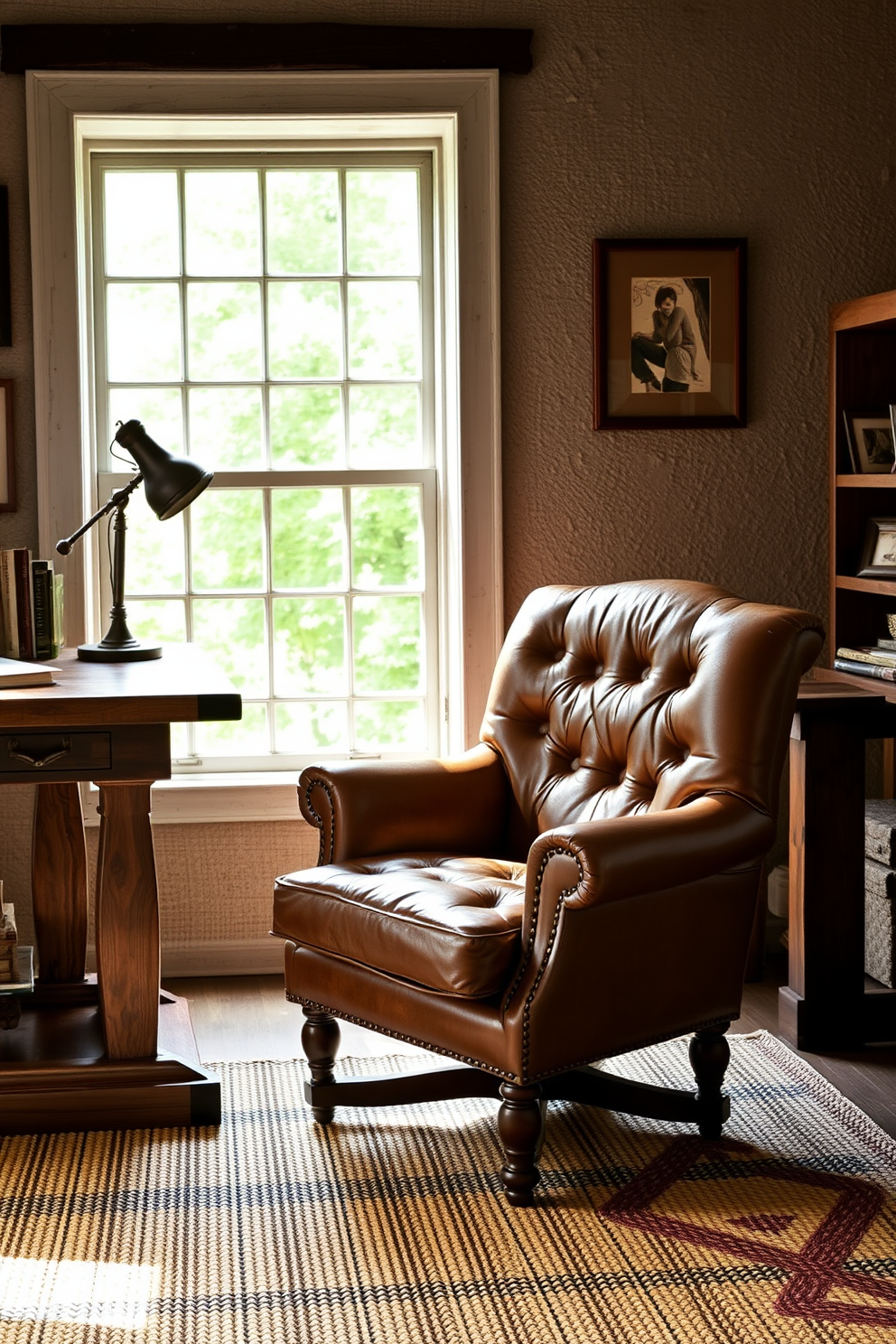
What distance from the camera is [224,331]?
383 cm

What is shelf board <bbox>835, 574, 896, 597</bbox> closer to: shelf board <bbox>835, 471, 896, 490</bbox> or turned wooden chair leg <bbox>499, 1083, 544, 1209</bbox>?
shelf board <bbox>835, 471, 896, 490</bbox>

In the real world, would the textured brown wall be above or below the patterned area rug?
above

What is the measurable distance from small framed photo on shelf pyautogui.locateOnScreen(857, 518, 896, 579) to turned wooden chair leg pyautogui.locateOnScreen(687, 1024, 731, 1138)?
1393 millimetres

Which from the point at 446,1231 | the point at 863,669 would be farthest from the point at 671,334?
the point at 446,1231

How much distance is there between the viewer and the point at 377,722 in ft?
12.9

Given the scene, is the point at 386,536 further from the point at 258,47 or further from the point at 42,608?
the point at 258,47

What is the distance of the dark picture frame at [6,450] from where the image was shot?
359 centimetres

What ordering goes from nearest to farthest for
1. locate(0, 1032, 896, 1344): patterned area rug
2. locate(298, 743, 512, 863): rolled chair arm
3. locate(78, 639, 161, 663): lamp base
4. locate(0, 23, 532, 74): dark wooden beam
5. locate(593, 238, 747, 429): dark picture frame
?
locate(0, 1032, 896, 1344): patterned area rug
locate(298, 743, 512, 863): rolled chair arm
locate(78, 639, 161, 663): lamp base
locate(0, 23, 532, 74): dark wooden beam
locate(593, 238, 747, 429): dark picture frame

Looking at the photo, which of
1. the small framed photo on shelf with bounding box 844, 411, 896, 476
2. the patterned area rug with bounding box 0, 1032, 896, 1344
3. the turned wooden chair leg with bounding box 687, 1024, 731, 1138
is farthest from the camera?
the small framed photo on shelf with bounding box 844, 411, 896, 476

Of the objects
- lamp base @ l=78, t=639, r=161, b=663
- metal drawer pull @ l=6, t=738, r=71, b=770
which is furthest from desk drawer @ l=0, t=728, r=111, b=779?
lamp base @ l=78, t=639, r=161, b=663

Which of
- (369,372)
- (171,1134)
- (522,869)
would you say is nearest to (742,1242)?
(522,869)

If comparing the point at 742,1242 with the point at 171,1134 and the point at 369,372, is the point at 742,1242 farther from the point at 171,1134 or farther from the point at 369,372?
the point at 369,372

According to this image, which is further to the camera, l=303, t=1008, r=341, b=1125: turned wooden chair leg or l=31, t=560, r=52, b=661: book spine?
l=31, t=560, r=52, b=661: book spine

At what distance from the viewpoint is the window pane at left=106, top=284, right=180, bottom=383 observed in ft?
12.5
